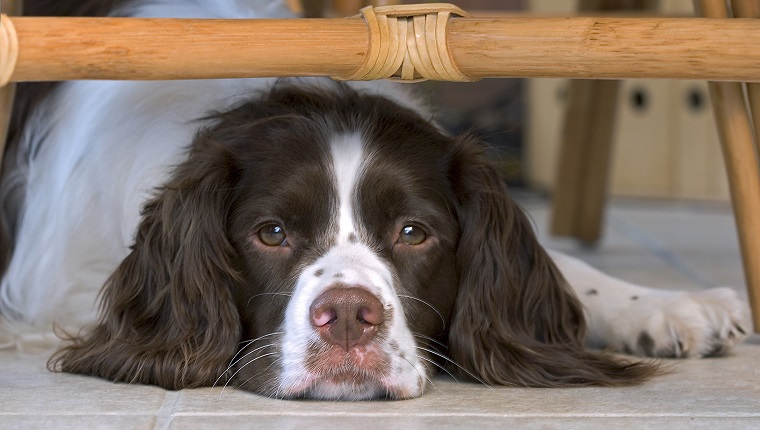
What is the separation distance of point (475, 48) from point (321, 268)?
0.44 metres

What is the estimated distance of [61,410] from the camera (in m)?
1.83

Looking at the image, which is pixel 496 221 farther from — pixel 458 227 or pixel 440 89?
pixel 440 89

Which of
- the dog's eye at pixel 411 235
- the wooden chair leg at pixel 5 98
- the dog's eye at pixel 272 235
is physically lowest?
the dog's eye at pixel 272 235

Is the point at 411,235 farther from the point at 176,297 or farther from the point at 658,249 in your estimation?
the point at 658,249

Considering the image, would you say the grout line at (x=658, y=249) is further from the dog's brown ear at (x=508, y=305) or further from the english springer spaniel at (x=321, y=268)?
the dog's brown ear at (x=508, y=305)

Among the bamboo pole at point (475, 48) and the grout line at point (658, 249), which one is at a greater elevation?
the bamboo pole at point (475, 48)

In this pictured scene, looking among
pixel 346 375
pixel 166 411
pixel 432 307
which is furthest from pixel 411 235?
pixel 166 411

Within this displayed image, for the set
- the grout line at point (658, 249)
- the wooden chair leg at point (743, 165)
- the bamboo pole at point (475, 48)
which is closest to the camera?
the bamboo pole at point (475, 48)

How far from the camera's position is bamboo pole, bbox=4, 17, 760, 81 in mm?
1868

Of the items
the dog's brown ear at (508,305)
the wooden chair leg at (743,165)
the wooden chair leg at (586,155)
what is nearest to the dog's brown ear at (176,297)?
the dog's brown ear at (508,305)

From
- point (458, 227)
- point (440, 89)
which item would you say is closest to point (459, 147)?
point (458, 227)

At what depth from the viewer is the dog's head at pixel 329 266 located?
2025 millimetres

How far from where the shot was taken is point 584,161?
4.13 metres

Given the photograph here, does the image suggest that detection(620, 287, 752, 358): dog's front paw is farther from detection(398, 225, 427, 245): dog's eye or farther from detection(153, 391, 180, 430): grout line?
detection(153, 391, 180, 430): grout line
